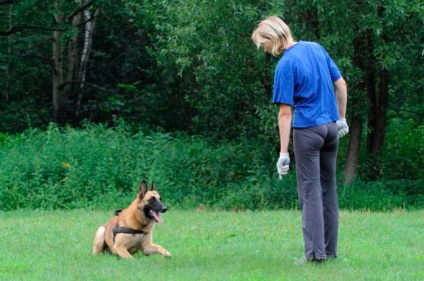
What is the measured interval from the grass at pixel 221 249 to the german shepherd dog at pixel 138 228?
→ 0.67 feet

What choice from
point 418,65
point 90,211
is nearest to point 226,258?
point 90,211

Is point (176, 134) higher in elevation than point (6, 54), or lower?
lower

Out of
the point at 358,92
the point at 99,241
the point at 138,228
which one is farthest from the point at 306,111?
the point at 358,92

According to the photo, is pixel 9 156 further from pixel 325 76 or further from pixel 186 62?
pixel 325 76

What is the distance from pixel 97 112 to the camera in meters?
25.4

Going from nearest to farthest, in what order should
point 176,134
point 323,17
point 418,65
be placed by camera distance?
1. point 323,17
2. point 418,65
3. point 176,134

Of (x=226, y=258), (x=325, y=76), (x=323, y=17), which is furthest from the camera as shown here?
(x=323, y=17)

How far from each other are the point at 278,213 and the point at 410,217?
211 centimetres

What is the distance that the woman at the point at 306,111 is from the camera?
8.05m

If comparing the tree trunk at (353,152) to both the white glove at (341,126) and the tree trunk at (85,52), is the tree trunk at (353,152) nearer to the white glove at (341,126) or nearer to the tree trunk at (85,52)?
the white glove at (341,126)

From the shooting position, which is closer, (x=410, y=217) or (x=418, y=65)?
(x=410, y=217)

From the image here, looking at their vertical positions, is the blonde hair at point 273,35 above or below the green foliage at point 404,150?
above

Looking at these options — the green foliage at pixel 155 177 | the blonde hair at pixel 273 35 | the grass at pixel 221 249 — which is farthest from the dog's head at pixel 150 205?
the green foliage at pixel 155 177

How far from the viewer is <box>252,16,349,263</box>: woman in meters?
8.05
